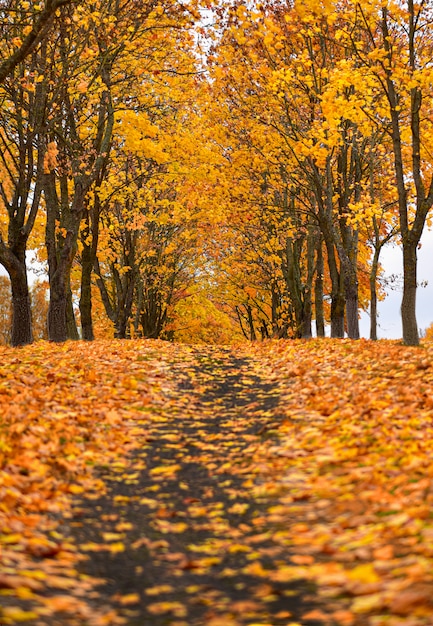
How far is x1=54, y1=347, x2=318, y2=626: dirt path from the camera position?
15.1 feet

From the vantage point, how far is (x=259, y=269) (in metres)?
30.7

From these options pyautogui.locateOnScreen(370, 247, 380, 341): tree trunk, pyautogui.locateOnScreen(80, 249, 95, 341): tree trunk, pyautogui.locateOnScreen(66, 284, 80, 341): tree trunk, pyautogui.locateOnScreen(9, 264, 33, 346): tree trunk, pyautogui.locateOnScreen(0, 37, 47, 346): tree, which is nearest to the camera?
pyautogui.locateOnScreen(0, 37, 47, 346): tree

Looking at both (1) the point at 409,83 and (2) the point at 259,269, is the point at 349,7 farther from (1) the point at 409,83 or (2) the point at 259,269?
(2) the point at 259,269

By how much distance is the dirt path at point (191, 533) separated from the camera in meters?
4.60

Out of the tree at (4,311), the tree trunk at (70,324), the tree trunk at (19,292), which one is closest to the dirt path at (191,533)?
the tree trunk at (19,292)

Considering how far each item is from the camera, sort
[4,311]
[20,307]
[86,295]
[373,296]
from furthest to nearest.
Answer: [4,311]
[373,296]
[86,295]
[20,307]

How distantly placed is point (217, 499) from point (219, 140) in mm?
18989

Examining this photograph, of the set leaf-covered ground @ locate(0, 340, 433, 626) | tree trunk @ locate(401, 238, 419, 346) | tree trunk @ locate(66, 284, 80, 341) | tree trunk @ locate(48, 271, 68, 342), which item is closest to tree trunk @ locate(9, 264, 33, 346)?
tree trunk @ locate(48, 271, 68, 342)

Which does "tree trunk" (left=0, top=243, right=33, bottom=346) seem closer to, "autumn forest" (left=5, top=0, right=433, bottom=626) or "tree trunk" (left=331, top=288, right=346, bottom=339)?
"autumn forest" (left=5, top=0, right=433, bottom=626)

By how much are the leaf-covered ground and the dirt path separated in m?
0.02

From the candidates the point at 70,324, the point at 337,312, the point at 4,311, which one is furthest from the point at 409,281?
the point at 4,311

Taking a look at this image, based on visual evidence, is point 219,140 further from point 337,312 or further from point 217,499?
point 217,499

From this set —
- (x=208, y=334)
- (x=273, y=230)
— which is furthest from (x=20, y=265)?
(x=208, y=334)

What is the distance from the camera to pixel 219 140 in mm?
23625
